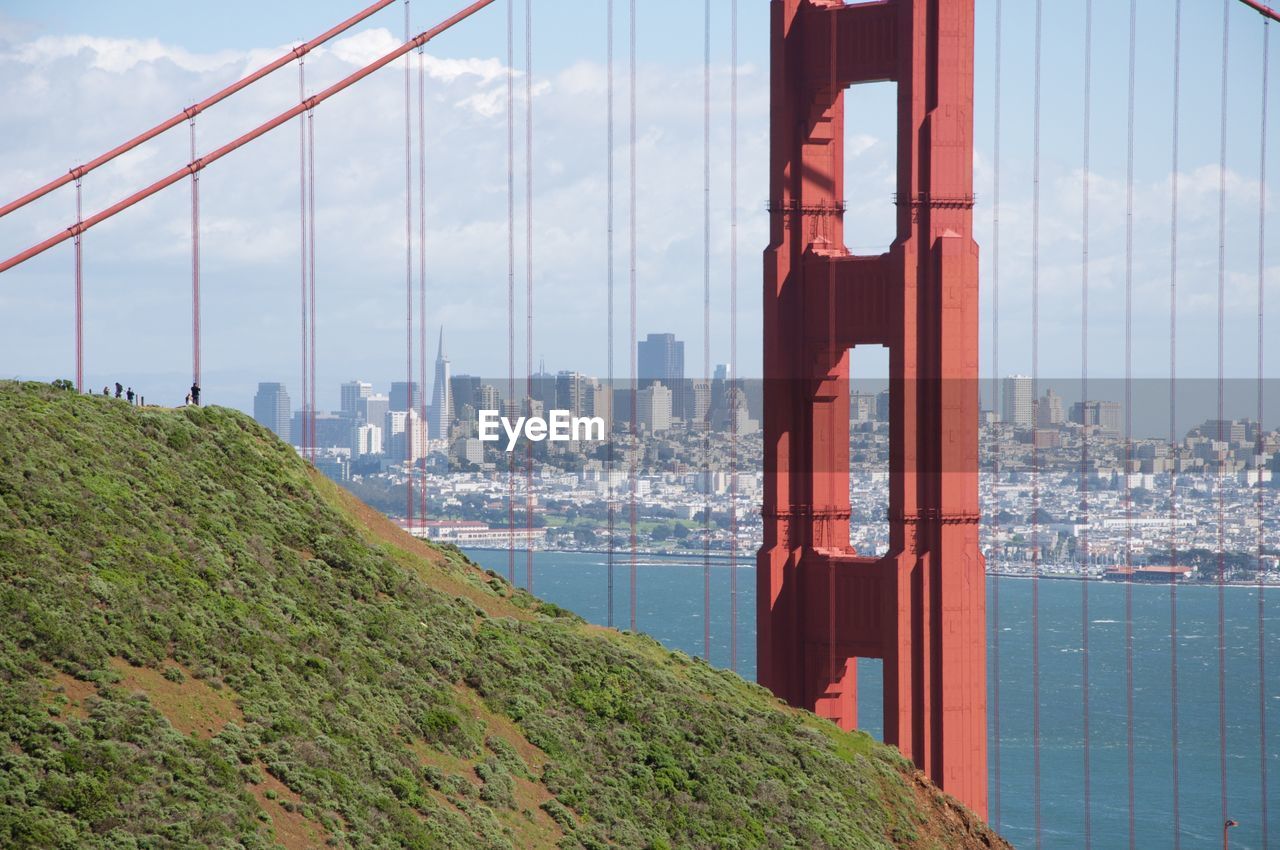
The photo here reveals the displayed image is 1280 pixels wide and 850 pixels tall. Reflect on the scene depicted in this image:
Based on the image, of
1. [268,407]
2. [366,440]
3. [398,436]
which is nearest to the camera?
[268,407]

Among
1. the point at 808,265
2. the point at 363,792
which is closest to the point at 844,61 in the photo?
the point at 808,265

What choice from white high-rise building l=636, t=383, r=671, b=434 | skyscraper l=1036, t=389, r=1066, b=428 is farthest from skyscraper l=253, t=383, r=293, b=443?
skyscraper l=1036, t=389, r=1066, b=428

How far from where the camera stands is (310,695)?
84.7 feet

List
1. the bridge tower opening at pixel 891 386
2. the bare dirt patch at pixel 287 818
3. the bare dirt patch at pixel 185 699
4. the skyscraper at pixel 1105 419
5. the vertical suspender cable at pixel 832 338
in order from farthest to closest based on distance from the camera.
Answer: the skyscraper at pixel 1105 419 → the vertical suspender cable at pixel 832 338 → the bridge tower opening at pixel 891 386 → the bare dirt patch at pixel 185 699 → the bare dirt patch at pixel 287 818

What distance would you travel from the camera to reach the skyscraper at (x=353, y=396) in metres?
175

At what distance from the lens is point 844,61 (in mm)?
39156

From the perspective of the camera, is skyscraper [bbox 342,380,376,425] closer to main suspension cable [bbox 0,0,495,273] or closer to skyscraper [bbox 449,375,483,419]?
skyscraper [bbox 449,375,483,419]

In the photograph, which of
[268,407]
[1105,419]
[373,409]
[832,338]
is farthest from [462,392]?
[832,338]

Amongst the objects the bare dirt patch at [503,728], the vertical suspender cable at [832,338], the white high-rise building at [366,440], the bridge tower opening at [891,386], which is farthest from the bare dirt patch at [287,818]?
the white high-rise building at [366,440]

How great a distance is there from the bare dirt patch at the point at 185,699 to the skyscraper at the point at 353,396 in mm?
148122

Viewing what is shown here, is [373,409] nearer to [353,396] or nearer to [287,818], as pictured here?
[353,396]

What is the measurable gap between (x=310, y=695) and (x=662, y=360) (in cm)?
14299

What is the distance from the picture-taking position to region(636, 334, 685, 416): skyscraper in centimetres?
16306

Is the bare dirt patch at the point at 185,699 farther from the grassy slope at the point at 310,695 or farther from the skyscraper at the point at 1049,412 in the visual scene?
the skyscraper at the point at 1049,412
